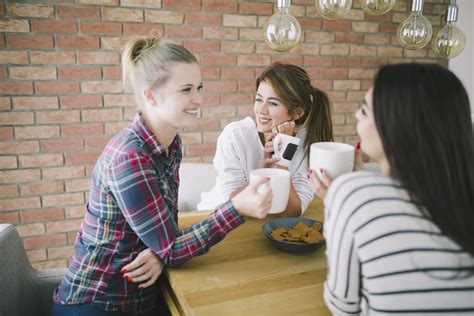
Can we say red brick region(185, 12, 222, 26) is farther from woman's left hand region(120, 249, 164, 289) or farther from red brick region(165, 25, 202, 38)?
woman's left hand region(120, 249, 164, 289)

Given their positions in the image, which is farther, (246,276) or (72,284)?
(72,284)

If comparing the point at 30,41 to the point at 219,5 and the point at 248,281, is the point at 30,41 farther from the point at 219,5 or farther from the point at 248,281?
the point at 248,281

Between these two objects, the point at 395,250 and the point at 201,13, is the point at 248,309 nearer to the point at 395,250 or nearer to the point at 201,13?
the point at 395,250

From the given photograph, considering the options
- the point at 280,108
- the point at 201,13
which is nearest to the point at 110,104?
the point at 201,13

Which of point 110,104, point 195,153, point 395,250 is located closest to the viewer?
point 395,250

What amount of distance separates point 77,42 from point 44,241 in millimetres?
1174

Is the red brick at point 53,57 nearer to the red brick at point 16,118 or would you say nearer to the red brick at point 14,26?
the red brick at point 14,26

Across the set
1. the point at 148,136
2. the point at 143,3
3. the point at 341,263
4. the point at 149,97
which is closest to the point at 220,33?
the point at 143,3

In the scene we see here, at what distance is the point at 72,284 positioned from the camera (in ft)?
3.92

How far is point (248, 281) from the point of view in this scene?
1031mm

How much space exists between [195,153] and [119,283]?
159cm

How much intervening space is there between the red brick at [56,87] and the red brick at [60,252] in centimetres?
93

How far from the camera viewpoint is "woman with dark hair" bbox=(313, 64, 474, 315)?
0.71 metres

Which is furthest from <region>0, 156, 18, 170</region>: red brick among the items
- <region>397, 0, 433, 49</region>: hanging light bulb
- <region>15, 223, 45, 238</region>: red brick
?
<region>397, 0, 433, 49</region>: hanging light bulb
